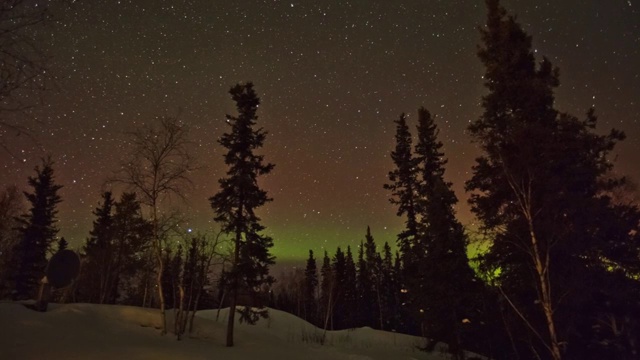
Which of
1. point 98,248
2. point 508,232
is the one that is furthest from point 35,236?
point 508,232

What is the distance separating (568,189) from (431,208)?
8.96 metres

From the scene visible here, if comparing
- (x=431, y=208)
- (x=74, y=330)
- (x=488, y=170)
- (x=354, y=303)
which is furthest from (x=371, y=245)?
(x=74, y=330)

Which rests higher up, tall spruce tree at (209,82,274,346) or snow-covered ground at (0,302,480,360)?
tall spruce tree at (209,82,274,346)

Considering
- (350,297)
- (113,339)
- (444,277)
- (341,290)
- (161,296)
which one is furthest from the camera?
(350,297)

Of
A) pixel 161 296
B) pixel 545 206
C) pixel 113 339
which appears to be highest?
pixel 545 206

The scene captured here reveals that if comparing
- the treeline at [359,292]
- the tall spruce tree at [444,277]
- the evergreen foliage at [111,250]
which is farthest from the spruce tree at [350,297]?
the tall spruce tree at [444,277]

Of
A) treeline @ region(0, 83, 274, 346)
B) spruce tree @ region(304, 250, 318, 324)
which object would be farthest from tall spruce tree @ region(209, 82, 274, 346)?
spruce tree @ region(304, 250, 318, 324)

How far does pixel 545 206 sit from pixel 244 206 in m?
16.1

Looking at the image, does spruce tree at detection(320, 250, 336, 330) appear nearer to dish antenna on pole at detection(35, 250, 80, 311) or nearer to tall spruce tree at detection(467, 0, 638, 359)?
tall spruce tree at detection(467, 0, 638, 359)

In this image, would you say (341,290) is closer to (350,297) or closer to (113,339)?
(350,297)

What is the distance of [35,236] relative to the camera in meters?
38.1

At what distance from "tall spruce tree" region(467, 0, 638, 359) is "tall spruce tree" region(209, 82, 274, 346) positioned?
12.4 metres

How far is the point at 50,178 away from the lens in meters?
40.7

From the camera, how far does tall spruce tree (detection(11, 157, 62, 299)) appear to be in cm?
3672
